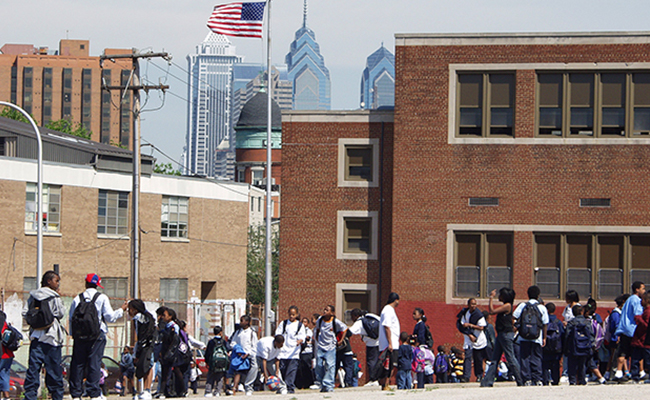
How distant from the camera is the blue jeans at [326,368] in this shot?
15785 millimetres

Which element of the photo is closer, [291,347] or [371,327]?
[371,327]

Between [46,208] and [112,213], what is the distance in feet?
12.1

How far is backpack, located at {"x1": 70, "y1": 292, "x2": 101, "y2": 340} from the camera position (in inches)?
496

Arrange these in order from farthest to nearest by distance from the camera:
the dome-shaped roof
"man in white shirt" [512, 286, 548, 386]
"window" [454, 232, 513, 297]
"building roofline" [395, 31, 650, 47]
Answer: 1. the dome-shaped roof
2. "window" [454, 232, 513, 297]
3. "building roofline" [395, 31, 650, 47]
4. "man in white shirt" [512, 286, 548, 386]

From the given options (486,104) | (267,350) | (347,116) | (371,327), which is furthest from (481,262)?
(267,350)

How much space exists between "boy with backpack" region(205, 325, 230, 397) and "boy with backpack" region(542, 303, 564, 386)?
19.1 feet

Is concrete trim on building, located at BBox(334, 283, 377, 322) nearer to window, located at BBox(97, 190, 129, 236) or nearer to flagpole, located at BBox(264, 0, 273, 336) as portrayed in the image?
flagpole, located at BBox(264, 0, 273, 336)

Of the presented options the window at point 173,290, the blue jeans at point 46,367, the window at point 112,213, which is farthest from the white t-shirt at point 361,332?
the window at point 173,290

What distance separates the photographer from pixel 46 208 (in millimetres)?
41688

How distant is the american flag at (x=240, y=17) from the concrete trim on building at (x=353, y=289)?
932 centimetres

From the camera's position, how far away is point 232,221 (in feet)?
170

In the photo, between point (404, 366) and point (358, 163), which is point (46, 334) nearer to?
point (404, 366)

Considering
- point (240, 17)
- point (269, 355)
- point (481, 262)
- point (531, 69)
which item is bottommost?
point (269, 355)

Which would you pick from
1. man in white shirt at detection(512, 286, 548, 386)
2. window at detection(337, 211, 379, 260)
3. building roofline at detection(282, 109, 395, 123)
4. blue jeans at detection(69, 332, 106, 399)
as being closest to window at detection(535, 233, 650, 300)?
window at detection(337, 211, 379, 260)
